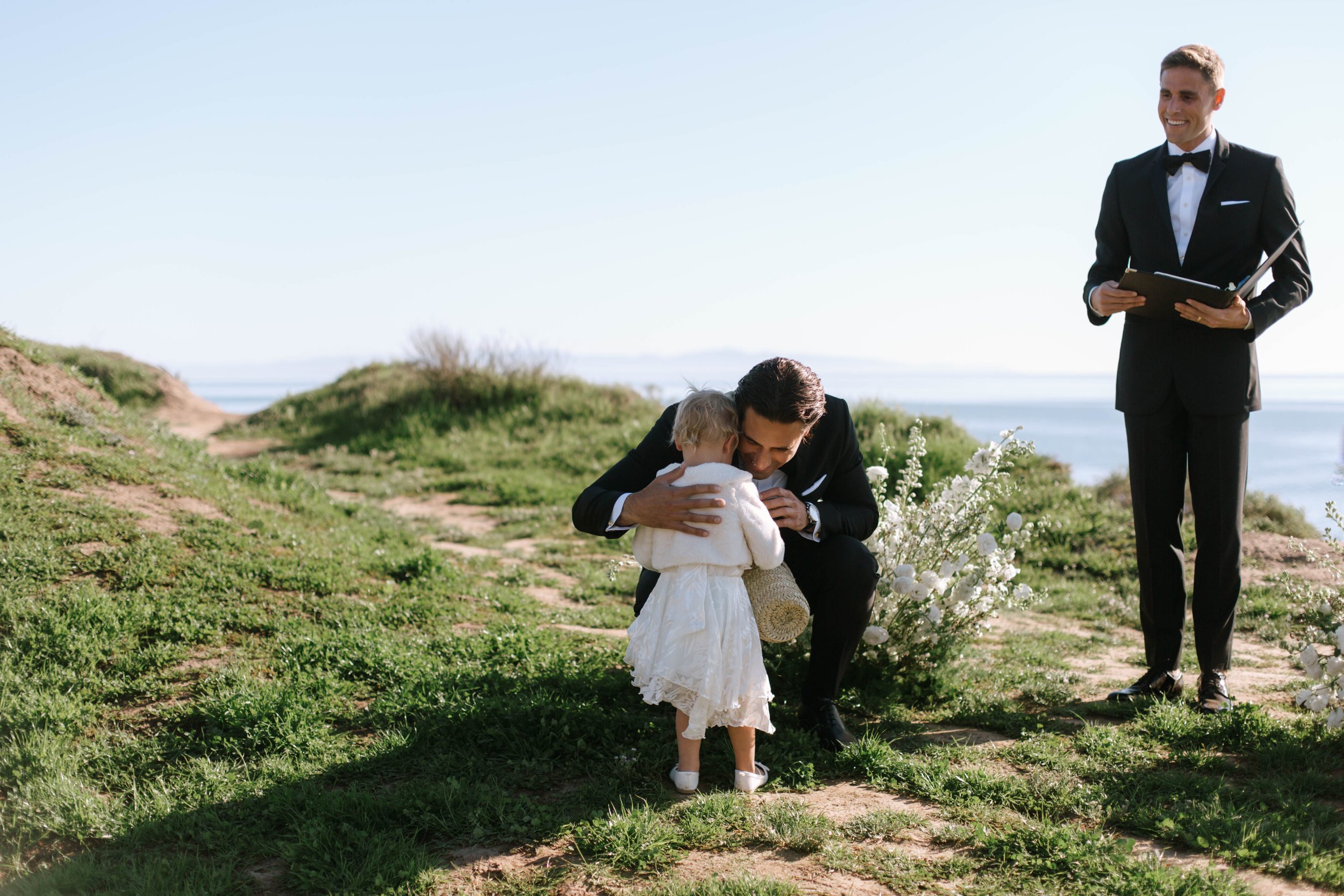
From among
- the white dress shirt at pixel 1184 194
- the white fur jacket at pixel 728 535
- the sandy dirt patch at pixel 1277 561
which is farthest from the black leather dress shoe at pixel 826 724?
the sandy dirt patch at pixel 1277 561

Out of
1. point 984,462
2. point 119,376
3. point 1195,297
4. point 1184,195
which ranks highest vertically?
point 1184,195

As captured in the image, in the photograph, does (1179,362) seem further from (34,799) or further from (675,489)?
(34,799)

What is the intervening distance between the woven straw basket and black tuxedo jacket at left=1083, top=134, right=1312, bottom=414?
170 centimetres

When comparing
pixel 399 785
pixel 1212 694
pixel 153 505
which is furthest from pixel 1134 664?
pixel 153 505

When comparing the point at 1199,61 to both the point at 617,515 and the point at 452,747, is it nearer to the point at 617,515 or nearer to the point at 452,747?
the point at 617,515

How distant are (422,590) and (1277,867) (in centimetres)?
410

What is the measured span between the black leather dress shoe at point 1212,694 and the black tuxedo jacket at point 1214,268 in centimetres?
107

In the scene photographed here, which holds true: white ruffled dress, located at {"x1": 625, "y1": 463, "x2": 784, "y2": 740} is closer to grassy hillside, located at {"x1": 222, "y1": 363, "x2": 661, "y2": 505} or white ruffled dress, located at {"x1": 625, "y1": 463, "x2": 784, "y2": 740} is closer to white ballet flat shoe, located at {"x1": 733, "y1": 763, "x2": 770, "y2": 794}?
white ballet flat shoe, located at {"x1": 733, "y1": 763, "x2": 770, "y2": 794}

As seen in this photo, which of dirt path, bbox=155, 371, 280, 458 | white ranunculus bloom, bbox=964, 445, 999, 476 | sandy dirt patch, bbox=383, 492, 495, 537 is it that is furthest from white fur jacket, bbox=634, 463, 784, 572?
dirt path, bbox=155, 371, 280, 458

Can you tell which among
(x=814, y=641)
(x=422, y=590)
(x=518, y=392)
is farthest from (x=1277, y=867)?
(x=518, y=392)

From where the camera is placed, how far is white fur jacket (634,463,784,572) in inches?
120

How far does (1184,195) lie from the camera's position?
12.8 ft

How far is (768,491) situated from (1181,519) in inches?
72.9

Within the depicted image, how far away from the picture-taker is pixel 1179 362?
3834mm
